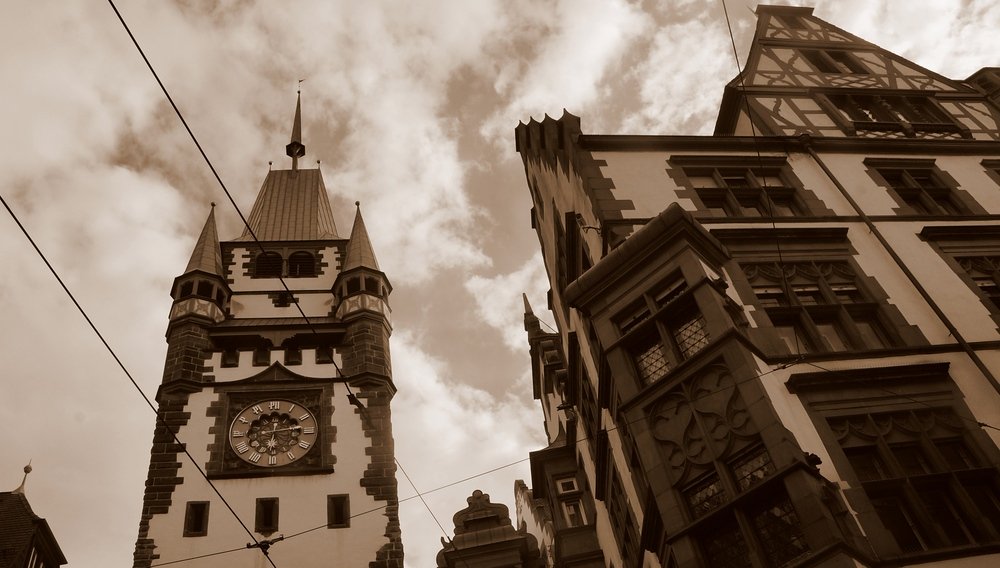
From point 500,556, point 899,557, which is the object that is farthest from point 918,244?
point 500,556

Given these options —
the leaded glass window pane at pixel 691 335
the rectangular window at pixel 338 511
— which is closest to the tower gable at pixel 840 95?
the leaded glass window pane at pixel 691 335

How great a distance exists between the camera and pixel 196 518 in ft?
89.4

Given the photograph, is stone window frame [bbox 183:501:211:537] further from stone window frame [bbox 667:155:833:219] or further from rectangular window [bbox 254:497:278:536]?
stone window frame [bbox 667:155:833:219]

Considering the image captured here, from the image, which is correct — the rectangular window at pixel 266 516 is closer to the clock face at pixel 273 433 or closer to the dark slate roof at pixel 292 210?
the clock face at pixel 273 433

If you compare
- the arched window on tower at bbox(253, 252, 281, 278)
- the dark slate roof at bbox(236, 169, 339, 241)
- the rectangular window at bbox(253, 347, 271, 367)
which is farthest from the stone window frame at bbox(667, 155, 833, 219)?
the dark slate roof at bbox(236, 169, 339, 241)

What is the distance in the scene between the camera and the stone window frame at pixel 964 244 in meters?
16.0

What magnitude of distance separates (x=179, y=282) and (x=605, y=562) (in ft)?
68.7

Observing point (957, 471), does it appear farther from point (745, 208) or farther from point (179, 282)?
point (179, 282)

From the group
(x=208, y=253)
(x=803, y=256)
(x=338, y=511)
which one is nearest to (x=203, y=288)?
(x=208, y=253)

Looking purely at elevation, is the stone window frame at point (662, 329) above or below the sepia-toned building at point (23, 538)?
below

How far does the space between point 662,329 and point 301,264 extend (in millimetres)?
27607

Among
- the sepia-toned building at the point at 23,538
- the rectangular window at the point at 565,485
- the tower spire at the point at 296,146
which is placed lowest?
the rectangular window at the point at 565,485

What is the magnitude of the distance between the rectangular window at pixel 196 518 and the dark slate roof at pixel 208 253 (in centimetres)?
1104

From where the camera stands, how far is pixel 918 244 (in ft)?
54.3
